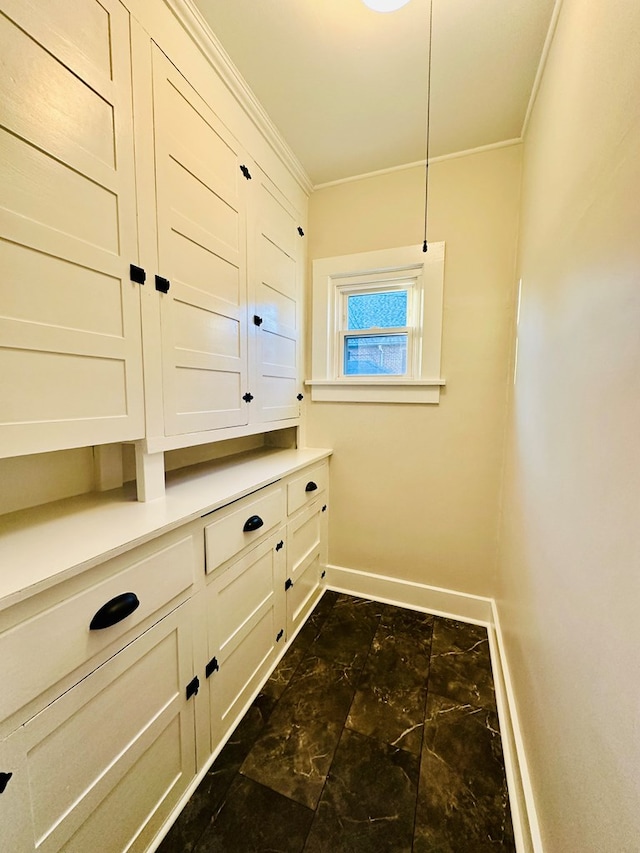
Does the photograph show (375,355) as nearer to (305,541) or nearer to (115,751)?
(305,541)

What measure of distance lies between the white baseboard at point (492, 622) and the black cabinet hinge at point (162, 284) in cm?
192

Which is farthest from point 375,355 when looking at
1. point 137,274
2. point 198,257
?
point 137,274

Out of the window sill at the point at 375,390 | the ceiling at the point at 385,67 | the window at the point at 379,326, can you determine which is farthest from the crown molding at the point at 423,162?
the window sill at the point at 375,390

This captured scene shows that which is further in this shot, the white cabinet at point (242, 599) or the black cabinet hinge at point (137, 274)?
the white cabinet at point (242, 599)

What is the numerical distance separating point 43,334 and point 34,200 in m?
0.31

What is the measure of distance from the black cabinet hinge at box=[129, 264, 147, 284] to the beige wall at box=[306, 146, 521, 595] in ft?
4.39

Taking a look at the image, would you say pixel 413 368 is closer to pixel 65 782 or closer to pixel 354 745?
pixel 354 745

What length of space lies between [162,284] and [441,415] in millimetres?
1566

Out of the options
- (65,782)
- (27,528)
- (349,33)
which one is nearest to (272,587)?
(65,782)

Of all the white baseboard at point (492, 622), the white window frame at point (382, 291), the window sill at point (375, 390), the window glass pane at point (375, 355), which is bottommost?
the white baseboard at point (492, 622)

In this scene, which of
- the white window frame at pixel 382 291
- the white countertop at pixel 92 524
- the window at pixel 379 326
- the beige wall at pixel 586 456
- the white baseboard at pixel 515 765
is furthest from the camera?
the white window frame at pixel 382 291

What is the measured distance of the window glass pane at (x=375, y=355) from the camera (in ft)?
6.81

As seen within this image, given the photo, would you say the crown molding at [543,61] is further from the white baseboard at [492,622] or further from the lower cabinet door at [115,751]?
the white baseboard at [492,622]

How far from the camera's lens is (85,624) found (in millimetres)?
714
